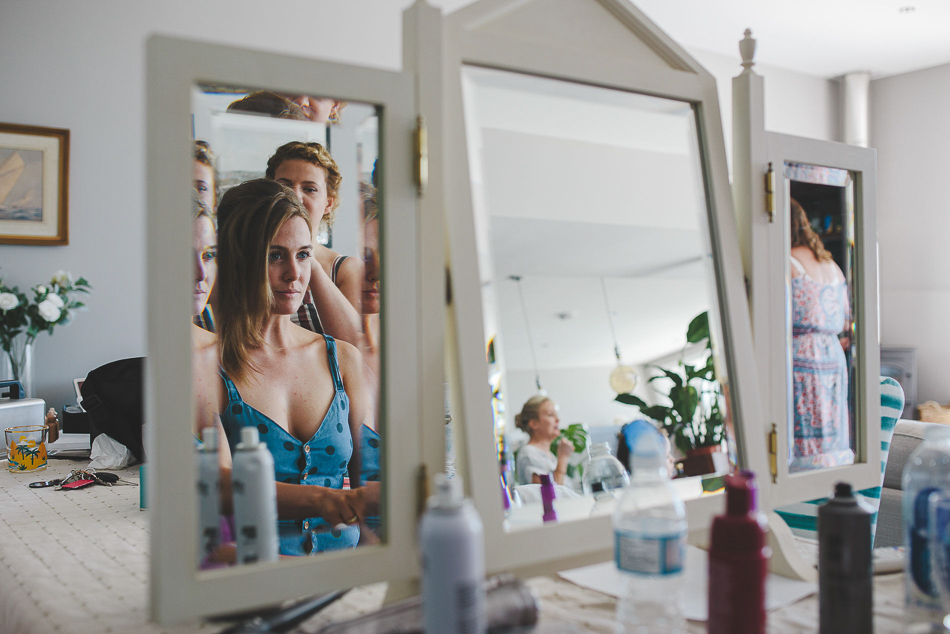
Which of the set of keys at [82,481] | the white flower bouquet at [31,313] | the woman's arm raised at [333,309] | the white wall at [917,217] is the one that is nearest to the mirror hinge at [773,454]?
the woman's arm raised at [333,309]

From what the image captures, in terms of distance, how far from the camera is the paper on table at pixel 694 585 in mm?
807

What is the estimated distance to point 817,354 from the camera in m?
1.05

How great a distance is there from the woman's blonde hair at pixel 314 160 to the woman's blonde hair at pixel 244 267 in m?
0.04

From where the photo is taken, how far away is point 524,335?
2.74 ft

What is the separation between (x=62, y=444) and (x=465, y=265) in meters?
1.74

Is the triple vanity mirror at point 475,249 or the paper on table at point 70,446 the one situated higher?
the triple vanity mirror at point 475,249

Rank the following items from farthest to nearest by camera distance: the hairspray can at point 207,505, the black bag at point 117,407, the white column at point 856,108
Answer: the white column at point 856,108
the black bag at point 117,407
the hairspray can at point 207,505

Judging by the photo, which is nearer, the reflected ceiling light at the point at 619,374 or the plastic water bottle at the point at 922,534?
the plastic water bottle at the point at 922,534

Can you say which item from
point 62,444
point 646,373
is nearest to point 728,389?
point 646,373

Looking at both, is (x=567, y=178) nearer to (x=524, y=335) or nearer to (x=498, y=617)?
(x=524, y=335)

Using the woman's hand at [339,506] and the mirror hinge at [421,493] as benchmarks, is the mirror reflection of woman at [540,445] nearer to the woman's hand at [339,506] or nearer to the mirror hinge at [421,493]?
the mirror hinge at [421,493]

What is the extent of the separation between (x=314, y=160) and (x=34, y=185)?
1918mm

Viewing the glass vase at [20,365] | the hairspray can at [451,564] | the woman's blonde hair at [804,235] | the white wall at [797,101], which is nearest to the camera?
the hairspray can at [451,564]

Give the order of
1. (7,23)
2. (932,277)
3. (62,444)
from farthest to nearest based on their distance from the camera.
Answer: (932,277)
(7,23)
(62,444)
